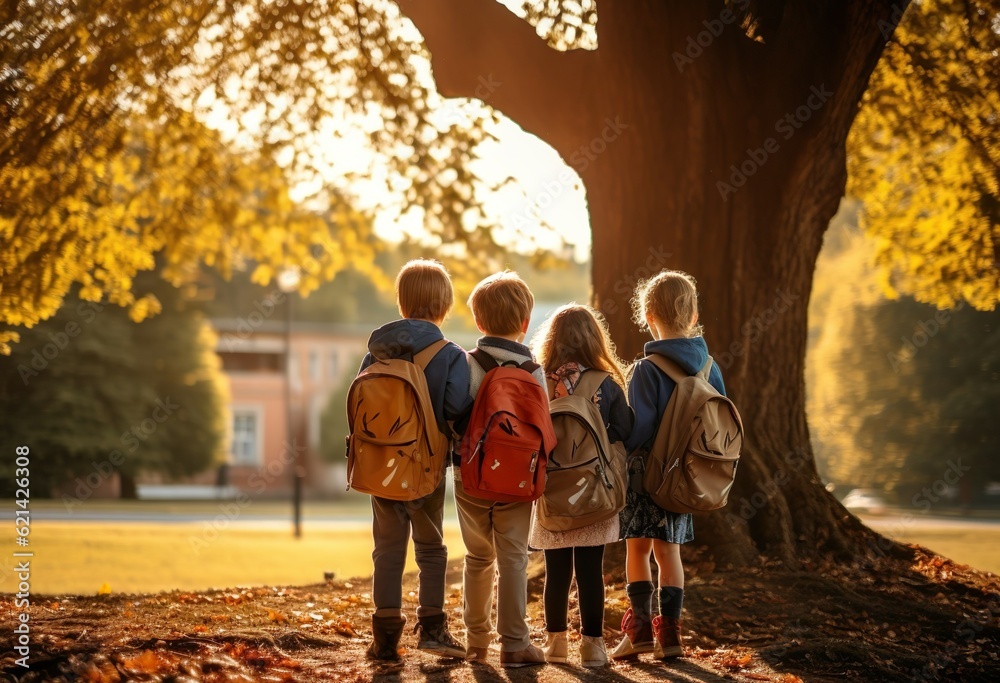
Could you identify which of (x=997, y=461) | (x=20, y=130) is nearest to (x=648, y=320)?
(x=20, y=130)

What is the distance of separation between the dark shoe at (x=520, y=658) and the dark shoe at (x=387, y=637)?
0.52 m

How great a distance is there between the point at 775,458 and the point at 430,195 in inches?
244

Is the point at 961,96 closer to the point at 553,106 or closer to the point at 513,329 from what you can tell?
the point at 553,106

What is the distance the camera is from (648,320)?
5461 millimetres

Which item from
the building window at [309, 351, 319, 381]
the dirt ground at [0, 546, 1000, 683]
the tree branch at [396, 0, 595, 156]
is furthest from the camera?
the building window at [309, 351, 319, 381]

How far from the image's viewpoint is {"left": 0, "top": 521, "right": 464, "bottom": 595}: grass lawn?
38.8 ft

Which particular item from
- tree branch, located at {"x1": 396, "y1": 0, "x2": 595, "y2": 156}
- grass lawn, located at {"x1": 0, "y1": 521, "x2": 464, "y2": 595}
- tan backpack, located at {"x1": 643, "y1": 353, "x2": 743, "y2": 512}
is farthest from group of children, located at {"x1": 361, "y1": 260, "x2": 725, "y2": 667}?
grass lawn, located at {"x1": 0, "y1": 521, "x2": 464, "y2": 595}

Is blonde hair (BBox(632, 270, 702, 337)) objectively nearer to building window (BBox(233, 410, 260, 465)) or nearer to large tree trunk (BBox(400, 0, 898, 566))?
large tree trunk (BBox(400, 0, 898, 566))

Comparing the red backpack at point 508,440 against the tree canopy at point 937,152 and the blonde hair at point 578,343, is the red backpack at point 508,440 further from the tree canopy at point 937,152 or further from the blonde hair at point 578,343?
the tree canopy at point 937,152

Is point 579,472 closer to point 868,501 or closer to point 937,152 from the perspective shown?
point 937,152

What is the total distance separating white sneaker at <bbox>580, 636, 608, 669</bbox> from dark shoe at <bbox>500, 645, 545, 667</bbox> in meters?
0.24

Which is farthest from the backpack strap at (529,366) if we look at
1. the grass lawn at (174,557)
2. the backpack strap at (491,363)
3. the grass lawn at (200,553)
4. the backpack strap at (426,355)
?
the grass lawn at (200,553)

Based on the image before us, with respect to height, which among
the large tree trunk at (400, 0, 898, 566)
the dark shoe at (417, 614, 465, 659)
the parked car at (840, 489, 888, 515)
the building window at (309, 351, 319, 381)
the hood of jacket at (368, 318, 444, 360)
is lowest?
the parked car at (840, 489, 888, 515)

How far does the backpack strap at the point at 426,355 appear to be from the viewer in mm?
4895
